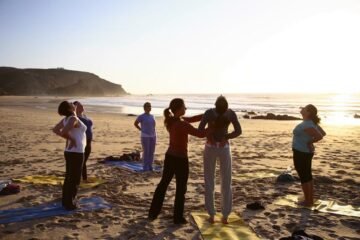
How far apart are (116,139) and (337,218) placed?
12.6 meters

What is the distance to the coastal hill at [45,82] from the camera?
12438 centimetres

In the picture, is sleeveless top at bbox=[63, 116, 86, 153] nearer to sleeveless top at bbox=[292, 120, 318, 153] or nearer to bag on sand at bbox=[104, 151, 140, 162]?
sleeveless top at bbox=[292, 120, 318, 153]

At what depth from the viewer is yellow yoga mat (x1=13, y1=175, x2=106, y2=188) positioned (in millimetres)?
7981

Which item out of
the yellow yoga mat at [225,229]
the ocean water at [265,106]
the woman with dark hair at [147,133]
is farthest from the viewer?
the ocean water at [265,106]

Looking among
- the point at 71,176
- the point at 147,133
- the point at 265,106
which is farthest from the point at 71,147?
the point at 265,106

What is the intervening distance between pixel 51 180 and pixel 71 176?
2.42 meters

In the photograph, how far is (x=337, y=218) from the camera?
5.91 m

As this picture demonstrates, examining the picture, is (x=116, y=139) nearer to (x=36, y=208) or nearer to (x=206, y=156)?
(x=36, y=208)

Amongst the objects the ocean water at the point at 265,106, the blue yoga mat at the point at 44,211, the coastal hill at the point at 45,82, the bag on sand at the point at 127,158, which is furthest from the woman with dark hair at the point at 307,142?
the coastal hill at the point at 45,82

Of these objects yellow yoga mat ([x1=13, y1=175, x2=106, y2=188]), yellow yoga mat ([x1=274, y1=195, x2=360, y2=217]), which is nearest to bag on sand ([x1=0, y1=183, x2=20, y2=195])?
yellow yoga mat ([x1=13, y1=175, x2=106, y2=188])

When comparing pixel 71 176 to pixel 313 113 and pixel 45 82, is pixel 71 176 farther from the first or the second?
pixel 45 82

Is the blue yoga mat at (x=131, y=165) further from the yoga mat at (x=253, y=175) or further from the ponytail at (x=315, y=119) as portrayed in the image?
the ponytail at (x=315, y=119)

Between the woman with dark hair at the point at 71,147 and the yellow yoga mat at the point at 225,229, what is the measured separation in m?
2.37

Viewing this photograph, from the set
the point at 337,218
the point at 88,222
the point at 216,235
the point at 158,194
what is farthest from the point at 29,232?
the point at 337,218
